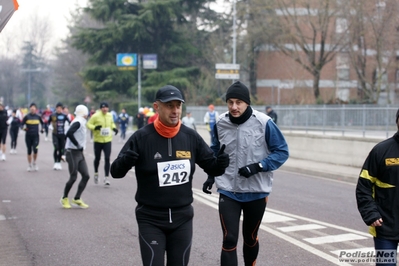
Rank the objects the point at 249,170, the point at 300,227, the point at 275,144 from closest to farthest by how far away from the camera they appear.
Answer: the point at 249,170 < the point at 275,144 < the point at 300,227

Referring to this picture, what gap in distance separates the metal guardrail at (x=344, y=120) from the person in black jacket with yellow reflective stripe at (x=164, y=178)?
14631 millimetres

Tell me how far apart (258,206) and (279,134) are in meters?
0.72

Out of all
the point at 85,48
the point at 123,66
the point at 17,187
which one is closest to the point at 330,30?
the point at 123,66

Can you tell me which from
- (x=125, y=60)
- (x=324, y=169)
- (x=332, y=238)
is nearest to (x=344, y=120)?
(x=324, y=169)

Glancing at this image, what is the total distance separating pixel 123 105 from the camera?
57625 mm

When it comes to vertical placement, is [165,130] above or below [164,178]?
above

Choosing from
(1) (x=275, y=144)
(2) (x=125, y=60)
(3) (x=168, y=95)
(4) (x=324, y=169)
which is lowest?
(4) (x=324, y=169)

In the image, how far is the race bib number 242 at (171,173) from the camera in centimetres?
494

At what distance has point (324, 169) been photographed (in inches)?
772

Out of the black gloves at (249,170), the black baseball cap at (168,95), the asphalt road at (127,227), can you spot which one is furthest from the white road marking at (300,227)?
the black baseball cap at (168,95)

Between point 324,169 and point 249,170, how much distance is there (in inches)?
556

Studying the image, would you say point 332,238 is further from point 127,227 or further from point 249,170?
point 249,170

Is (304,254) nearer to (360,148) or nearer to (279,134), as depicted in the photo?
(279,134)

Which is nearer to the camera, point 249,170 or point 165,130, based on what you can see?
point 165,130
